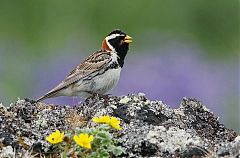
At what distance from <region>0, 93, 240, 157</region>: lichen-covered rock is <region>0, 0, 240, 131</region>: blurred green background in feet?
13.8

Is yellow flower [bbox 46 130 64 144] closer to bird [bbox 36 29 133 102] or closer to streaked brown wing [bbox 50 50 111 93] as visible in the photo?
bird [bbox 36 29 133 102]

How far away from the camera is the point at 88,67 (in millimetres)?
9164

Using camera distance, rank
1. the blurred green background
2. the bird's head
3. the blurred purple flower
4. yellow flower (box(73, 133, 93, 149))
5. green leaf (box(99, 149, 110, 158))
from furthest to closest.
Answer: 1. the blurred green background
2. the blurred purple flower
3. the bird's head
4. green leaf (box(99, 149, 110, 158))
5. yellow flower (box(73, 133, 93, 149))

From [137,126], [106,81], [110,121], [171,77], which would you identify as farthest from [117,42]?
[110,121]

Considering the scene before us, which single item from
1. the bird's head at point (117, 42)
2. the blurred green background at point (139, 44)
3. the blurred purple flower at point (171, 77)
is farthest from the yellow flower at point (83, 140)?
the blurred green background at point (139, 44)

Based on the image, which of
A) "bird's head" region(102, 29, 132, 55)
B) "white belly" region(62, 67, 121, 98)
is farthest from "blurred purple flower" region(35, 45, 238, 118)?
"white belly" region(62, 67, 121, 98)

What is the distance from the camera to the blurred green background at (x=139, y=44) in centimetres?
1167

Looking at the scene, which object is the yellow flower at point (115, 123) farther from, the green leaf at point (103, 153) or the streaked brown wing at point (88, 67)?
the streaked brown wing at point (88, 67)

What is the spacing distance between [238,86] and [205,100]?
878 mm

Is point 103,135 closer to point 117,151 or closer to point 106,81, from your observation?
point 117,151

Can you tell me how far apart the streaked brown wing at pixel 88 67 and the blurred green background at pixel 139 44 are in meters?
1.70

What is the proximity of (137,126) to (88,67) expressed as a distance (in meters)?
3.08

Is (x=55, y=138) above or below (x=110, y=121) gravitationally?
below

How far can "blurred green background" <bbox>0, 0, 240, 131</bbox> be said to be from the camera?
38.3ft
